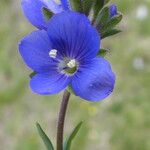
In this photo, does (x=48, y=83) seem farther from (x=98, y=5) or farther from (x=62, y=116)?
(x=98, y=5)

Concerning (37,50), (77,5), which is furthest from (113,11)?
(37,50)

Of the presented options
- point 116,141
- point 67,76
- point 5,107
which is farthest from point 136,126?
point 67,76

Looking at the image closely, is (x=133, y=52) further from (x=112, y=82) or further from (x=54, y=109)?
(x=112, y=82)

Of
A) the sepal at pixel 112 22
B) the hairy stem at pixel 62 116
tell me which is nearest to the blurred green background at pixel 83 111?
the hairy stem at pixel 62 116

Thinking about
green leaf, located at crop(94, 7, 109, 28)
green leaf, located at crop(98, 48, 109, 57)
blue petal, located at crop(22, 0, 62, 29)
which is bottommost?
green leaf, located at crop(98, 48, 109, 57)

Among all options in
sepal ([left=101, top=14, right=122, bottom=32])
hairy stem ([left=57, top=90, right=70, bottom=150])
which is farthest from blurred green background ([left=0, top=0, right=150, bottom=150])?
sepal ([left=101, top=14, right=122, bottom=32])

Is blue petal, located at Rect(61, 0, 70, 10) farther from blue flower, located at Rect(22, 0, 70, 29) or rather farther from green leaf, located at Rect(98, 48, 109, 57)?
green leaf, located at Rect(98, 48, 109, 57)
